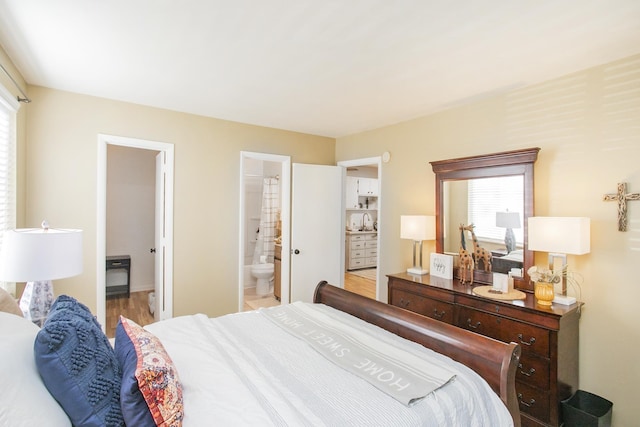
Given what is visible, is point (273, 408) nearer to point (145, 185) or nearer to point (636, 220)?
point (636, 220)

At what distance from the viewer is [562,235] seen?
216 centimetres

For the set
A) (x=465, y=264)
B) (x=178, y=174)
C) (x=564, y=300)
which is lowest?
(x=564, y=300)

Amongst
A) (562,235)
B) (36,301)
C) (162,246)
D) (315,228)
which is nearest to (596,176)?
(562,235)

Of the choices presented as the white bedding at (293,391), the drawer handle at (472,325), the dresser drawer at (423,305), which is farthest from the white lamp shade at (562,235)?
the white bedding at (293,391)

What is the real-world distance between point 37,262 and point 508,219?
3258mm

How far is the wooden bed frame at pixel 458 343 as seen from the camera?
4.79ft

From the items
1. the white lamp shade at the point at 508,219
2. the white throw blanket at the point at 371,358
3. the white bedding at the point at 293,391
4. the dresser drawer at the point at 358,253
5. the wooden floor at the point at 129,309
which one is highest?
the white lamp shade at the point at 508,219

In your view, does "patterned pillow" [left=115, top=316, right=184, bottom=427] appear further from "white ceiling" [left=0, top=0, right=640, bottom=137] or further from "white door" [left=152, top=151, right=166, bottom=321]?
"white door" [left=152, top=151, right=166, bottom=321]

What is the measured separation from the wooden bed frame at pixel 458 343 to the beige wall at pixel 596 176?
4.11 feet

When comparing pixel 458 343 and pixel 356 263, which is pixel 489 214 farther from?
pixel 356 263

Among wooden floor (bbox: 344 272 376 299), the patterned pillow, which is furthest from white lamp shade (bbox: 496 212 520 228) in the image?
wooden floor (bbox: 344 272 376 299)

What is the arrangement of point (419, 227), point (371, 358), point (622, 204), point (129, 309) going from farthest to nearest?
point (129, 309)
point (419, 227)
point (622, 204)
point (371, 358)

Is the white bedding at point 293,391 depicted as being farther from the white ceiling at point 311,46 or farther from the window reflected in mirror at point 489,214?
the white ceiling at point 311,46

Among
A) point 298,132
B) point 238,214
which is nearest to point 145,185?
point 238,214
